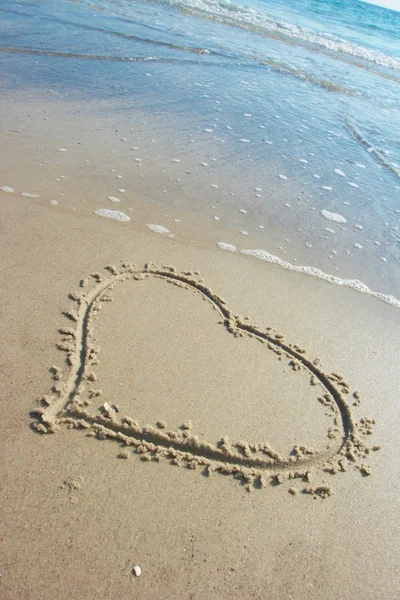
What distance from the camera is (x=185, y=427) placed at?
236 centimetres

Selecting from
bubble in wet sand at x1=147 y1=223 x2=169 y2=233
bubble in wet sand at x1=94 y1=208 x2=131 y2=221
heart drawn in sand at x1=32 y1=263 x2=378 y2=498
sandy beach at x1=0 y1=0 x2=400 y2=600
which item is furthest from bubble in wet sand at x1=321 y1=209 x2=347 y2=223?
heart drawn in sand at x1=32 y1=263 x2=378 y2=498

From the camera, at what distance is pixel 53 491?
6.41ft

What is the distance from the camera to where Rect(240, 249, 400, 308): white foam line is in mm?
3705

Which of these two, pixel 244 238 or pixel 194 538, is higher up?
pixel 244 238

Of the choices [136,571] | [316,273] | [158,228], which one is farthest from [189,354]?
[316,273]

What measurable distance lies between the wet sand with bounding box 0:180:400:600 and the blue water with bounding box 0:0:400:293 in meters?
1.22

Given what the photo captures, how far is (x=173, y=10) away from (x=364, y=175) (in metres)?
9.97

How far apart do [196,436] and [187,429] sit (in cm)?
6

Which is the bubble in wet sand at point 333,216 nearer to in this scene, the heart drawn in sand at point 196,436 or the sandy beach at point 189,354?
the sandy beach at point 189,354

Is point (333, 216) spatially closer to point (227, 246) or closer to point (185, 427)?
point (227, 246)

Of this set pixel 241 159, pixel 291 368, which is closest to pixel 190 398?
pixel 291 368

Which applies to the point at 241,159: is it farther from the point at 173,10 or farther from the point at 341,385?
the point at 173,10

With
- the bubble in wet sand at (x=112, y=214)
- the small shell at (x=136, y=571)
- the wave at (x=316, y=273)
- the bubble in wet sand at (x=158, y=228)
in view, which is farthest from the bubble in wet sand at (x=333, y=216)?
the small shell at (x=136, y=571)

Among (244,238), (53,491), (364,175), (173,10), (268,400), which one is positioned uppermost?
(173,10)
